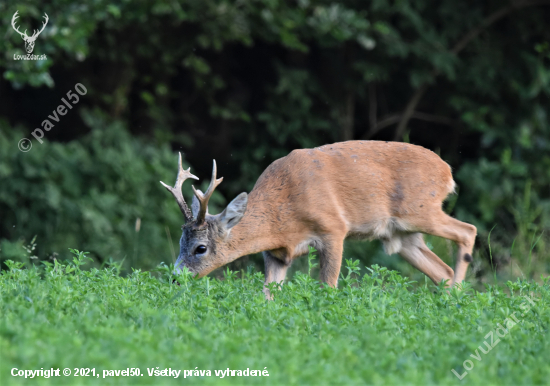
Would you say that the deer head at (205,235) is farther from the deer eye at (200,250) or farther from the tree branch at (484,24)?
the tree branch at (484,24)

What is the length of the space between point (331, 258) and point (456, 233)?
119 centimetres

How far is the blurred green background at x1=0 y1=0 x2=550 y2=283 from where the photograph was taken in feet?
33.6

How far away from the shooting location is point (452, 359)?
3752 mm

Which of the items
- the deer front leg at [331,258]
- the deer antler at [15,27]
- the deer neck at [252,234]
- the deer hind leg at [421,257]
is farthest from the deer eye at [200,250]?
the deer antler at [15,27]

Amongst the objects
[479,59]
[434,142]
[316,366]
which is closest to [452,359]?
[316,366]

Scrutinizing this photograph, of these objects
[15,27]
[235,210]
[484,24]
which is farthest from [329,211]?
[484,24]

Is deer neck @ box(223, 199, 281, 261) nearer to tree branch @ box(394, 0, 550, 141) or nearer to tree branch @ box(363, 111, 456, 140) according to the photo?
tree branch @ box(394, 0, 550, 141)

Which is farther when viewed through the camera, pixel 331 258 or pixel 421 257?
pixel 421 257

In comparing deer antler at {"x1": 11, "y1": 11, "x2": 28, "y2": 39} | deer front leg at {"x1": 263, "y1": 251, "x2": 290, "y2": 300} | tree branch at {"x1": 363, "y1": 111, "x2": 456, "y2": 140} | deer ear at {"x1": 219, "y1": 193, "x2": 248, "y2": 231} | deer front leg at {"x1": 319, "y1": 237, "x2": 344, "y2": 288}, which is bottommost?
tree branch at {"x1": 363, "y1": 111, "x2": 456, "y2": 140}

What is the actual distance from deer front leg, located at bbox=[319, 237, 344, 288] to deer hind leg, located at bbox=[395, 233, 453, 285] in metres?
0.74

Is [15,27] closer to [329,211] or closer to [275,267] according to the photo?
[275,267]

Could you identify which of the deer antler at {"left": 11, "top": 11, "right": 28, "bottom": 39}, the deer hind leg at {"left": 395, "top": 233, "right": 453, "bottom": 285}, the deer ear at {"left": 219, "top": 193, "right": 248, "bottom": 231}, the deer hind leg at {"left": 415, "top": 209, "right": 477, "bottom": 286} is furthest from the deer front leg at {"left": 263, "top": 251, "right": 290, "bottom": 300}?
the deer antler at {"left": 11, "top": 11, "right": 28, "bottom": 39}

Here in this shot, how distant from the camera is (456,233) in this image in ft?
23.1

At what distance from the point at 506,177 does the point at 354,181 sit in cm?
525
